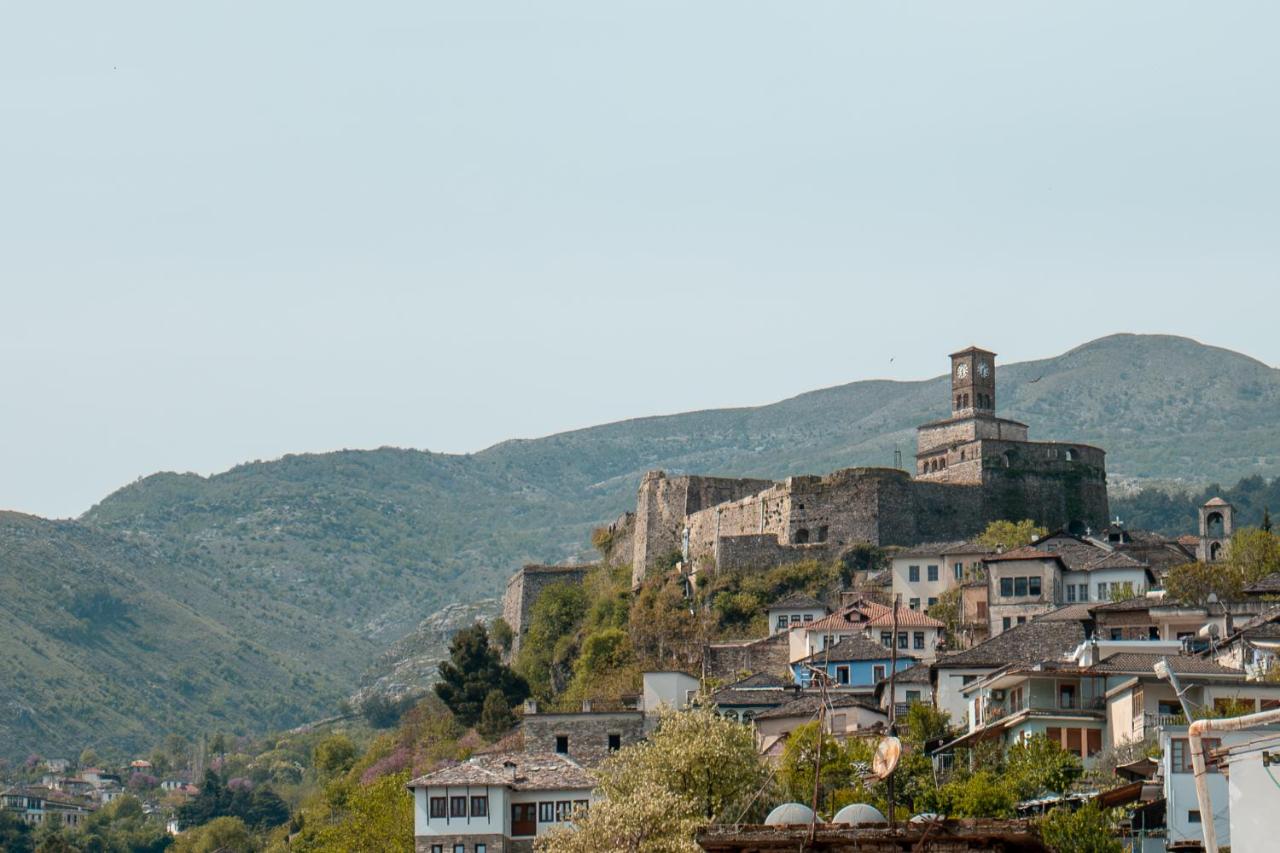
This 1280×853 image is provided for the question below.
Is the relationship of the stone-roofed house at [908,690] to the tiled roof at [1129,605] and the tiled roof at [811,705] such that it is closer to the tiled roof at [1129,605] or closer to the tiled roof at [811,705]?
Answer: the tiled roof at [811,705]

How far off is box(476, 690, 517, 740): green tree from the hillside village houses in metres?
10.3

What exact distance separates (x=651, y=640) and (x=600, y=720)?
21419 mm

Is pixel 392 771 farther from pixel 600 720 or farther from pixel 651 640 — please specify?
Result: pixel 600 720

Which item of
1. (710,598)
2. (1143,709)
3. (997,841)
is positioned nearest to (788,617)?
(710,598)

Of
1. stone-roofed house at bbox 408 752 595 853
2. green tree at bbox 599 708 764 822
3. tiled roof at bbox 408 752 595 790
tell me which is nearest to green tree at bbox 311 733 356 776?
tiled roof at bbox 408 752 595 790

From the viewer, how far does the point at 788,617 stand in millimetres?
101562

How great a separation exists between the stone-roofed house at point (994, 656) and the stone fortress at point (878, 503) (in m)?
30.6

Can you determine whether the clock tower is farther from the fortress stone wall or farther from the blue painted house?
the blue painted house

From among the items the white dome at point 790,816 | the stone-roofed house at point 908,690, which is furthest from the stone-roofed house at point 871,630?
the white dome at point 790,816

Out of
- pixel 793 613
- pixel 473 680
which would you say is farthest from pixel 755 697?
pixel 473 680

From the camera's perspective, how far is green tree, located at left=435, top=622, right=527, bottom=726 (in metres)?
110

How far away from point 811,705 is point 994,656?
629 centimetres

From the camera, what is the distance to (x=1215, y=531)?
369 ft

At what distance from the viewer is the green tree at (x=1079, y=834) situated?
50.0 m
